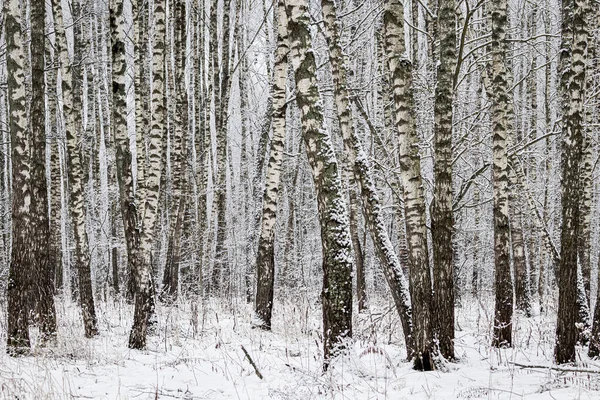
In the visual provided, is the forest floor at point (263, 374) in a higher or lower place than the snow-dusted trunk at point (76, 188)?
lower

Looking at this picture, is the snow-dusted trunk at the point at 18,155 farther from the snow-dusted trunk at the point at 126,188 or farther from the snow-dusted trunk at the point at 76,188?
the snow-dusted trunk at the point at 76,188

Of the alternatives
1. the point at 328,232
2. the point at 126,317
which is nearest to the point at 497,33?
the point at 328,232

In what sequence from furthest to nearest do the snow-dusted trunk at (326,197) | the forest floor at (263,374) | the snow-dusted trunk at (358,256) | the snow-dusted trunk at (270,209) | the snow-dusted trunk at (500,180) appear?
1. the snow-dusted trunk at (358,256)
2. the snow-dusted trunk at (270,209)
3. the snow-dusted trunk at (500,180)
4. the snow-dusted trunk at (326,197)
5. the forest floor at (263,374)

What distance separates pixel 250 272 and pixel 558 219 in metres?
13.6

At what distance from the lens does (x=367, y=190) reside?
255 inches

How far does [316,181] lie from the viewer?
5473 mm

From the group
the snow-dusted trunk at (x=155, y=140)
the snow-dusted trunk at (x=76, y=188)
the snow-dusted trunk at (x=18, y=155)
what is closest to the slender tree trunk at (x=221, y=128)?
the snow-dusted trunk at (x=76, y=188)

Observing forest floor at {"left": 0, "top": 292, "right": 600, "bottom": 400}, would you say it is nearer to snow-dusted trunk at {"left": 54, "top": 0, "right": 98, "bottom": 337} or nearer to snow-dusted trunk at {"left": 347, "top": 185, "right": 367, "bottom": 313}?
snow-dusted trunk at {"left": 54, "top": 0, "right": 98, "bottom": 337}

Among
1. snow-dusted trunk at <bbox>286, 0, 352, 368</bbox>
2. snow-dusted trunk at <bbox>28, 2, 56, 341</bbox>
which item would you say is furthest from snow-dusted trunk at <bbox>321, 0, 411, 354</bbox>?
snow-dusted trunk at <bbox>28, 2, 56, 341</bbox>

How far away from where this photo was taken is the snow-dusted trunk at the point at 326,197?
5.27 metres

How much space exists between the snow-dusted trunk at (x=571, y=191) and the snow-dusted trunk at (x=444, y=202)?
3.97 ft

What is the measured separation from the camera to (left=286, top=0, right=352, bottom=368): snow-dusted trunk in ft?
17.3

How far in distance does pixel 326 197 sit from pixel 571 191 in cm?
286

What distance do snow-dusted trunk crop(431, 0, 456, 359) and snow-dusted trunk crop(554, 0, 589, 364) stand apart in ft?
3.97
